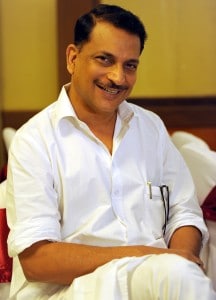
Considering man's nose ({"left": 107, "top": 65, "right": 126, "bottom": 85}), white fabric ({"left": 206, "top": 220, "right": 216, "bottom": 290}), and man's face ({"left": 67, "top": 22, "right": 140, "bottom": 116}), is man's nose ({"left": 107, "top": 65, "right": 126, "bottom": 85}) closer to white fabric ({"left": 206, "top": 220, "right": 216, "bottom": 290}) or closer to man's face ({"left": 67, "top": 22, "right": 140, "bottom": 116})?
man's face ({"left": 67, "top": 22, "right": 140, "bottom": 116})

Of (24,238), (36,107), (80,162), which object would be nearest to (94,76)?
(80,162)

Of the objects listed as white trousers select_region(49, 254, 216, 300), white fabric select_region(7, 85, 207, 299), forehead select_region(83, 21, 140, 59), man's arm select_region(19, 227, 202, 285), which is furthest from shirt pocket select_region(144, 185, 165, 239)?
forehead select_region(83, 21, 140, 59)

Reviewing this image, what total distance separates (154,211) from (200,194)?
0.35 m

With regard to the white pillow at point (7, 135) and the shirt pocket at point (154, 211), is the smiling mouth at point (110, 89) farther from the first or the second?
the white pillow at point (7, 135)

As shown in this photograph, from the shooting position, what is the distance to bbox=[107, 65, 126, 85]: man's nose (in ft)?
4.38

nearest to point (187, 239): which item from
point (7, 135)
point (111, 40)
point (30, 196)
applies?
point (30, 196)

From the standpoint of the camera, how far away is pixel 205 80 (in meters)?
2.31

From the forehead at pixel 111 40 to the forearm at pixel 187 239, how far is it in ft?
1.64

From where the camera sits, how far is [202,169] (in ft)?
5.72

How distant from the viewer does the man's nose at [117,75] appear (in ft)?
4.38

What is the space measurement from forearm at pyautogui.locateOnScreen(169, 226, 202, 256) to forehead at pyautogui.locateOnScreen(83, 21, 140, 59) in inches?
19.7

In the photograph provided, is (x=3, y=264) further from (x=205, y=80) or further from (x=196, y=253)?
(x=205, y=80)

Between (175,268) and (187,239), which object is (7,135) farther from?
(175,268)

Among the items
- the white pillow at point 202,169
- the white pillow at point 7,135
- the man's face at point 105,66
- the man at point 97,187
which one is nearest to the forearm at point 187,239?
the man at point 97,187
